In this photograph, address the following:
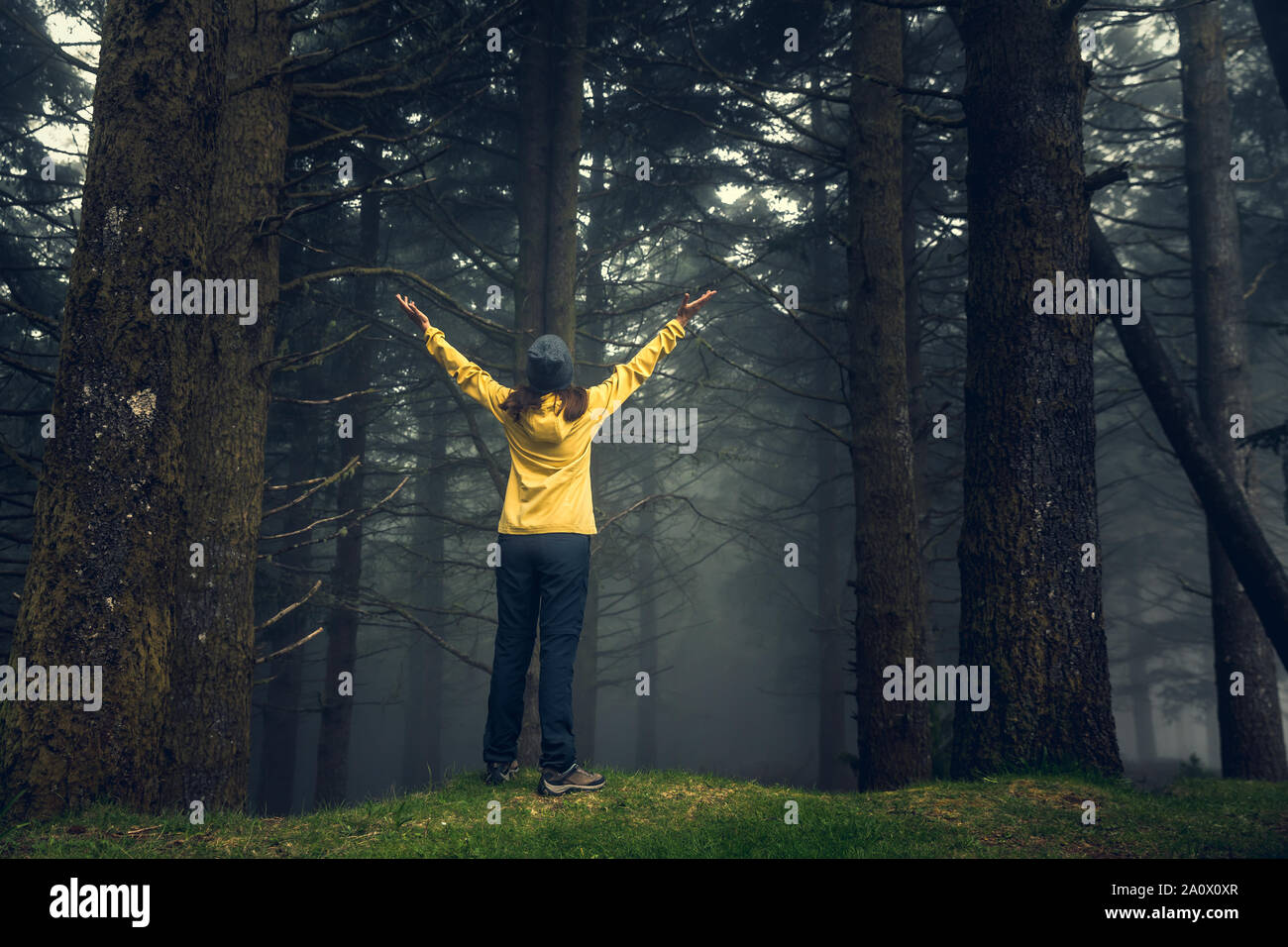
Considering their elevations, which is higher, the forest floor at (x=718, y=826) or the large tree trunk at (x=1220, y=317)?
the large tree trunk at (x=1220, y=317)

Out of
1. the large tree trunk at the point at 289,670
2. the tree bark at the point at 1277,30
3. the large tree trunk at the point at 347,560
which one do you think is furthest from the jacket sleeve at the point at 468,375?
the large tree trunk at the point at 289,670

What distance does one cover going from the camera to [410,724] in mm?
24438

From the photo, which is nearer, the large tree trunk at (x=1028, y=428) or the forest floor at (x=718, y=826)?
the forest floor at (x=718, y=826)

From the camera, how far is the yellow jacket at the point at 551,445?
5.19 meters

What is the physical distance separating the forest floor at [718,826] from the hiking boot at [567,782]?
0.25 feet

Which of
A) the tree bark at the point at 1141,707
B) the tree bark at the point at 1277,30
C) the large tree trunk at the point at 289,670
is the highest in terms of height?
the tree bark at the point at 1277,30

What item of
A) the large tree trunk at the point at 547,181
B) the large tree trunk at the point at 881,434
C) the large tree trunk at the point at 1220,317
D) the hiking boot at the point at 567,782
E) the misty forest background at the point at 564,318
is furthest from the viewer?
the large tree trunk at the point at 1220,317

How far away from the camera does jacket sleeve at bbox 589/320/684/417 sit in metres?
5.37

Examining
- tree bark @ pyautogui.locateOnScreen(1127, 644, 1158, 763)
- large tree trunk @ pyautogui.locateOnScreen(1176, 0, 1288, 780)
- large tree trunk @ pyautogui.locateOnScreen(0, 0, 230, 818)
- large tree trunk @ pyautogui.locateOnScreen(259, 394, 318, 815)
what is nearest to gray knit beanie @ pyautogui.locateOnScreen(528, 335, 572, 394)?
large tree trunk @ pyautogui.locateOnScreen(0, 0, 230, 818)

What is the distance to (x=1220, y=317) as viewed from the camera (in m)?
11.1

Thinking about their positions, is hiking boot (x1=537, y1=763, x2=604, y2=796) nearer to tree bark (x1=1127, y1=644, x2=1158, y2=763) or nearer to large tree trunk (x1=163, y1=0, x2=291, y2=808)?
large tree trunk (x1=163, y1=0, x2=291, y2=808)

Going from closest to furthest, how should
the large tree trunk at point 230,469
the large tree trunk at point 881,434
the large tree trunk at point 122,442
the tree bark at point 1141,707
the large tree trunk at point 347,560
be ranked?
the large tree trunk at point 122,442, the large tree trunk at point 230,469, the large tree trunk at point 881,434, the large tree trunk at point 347,560, the tree bark at point 1141,707

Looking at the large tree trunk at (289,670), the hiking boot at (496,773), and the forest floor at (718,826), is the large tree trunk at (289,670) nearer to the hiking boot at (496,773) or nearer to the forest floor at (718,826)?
the hiking boot at (496,773)
